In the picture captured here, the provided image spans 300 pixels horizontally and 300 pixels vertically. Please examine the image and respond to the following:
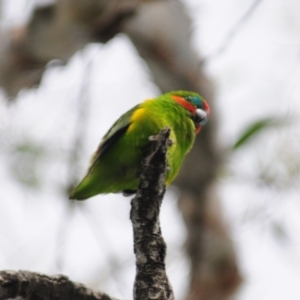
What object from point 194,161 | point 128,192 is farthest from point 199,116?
point 194,161

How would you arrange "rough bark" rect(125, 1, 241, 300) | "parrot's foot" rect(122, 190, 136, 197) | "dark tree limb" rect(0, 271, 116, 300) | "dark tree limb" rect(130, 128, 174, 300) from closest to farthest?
"dark tree limb" rect(0, 271, 116, 300)
"dark tree limb" rect(130, 128, 174, 300)
"parrot's foot" rect(122, 190, 136, 197)
"rough bark" rect(125, 1, 241, 300)

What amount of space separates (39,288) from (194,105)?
7.63 feet

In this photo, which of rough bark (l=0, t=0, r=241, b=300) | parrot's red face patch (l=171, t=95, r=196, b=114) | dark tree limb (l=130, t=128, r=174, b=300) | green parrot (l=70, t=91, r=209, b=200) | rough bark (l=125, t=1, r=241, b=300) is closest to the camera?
dark tree limb (l=130, t=128, r=174, b=300)

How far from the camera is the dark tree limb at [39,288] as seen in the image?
2.05m

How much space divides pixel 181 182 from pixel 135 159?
7.93ft

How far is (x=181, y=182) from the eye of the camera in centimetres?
597

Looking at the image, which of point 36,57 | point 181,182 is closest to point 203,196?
point 181,182

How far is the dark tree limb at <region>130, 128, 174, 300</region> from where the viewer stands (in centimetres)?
227

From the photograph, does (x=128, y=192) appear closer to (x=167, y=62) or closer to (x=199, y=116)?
(x=199, y=116)

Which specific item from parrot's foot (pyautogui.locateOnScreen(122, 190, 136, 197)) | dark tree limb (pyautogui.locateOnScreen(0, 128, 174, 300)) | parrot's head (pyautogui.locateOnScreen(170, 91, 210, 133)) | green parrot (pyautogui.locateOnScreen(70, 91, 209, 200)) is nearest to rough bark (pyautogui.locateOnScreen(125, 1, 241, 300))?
parrot's head (pyautogui.locateOnScreen(170, 91, 210, 133))

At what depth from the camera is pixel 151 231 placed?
240 cm

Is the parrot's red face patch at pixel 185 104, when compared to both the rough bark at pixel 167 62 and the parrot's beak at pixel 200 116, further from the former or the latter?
the rough bark at pixel 167 62

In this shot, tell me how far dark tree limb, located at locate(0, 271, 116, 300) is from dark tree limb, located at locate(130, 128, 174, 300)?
0.19 meters

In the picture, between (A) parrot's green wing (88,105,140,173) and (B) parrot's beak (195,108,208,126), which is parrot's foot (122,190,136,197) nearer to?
(A) parrot's green wing (88,105,140,173)
